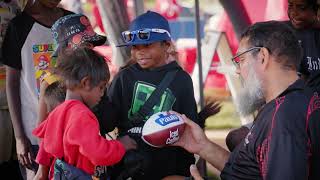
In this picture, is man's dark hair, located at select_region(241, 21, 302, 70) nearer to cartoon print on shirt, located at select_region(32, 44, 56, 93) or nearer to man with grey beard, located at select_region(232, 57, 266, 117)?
man with grey beard, located at select_region(232, 57, 266, 117)

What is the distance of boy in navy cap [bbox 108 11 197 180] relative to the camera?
3.40 meters

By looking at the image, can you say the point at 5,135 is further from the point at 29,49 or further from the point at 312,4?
the point at 312,4

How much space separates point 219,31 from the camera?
25.6ft

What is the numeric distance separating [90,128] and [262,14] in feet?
13.4

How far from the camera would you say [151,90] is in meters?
3.38

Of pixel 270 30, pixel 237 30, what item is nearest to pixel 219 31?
pixel 237 30

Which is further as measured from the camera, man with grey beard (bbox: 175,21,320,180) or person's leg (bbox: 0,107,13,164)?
person's leg (bbox: 0,107,13,164)

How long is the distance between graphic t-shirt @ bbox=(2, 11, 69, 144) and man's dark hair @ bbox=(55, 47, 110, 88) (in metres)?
0.58

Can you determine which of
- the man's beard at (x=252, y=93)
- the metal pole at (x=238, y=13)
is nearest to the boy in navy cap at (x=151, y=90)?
the man's beard at (x=252, y=93)

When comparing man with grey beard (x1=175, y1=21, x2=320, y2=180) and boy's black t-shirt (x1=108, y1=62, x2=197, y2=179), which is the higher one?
man with grey beard (x1=175, y1=21, x2=320, y2=180)

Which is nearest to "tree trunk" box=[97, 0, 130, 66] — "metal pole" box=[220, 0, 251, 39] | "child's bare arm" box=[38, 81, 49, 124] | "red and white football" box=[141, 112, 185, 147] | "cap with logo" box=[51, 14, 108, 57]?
"metal pole" box=[220, 0, 251, 39]

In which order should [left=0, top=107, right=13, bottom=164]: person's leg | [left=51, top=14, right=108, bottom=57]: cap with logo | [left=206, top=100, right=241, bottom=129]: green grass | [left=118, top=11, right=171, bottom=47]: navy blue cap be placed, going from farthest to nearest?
[left=206, top=100, right=241, bottom=129]: green grass < [left=0, top=107, right=13, bottom=164]: person's leg < [left=118, top=11, right=171, bottom=47]: navy blue cap < [left=51, top=14, right=108, bottom=57]: cap with logo

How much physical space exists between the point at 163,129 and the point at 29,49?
114 cm

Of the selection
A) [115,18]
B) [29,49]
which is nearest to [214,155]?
[29,49]
